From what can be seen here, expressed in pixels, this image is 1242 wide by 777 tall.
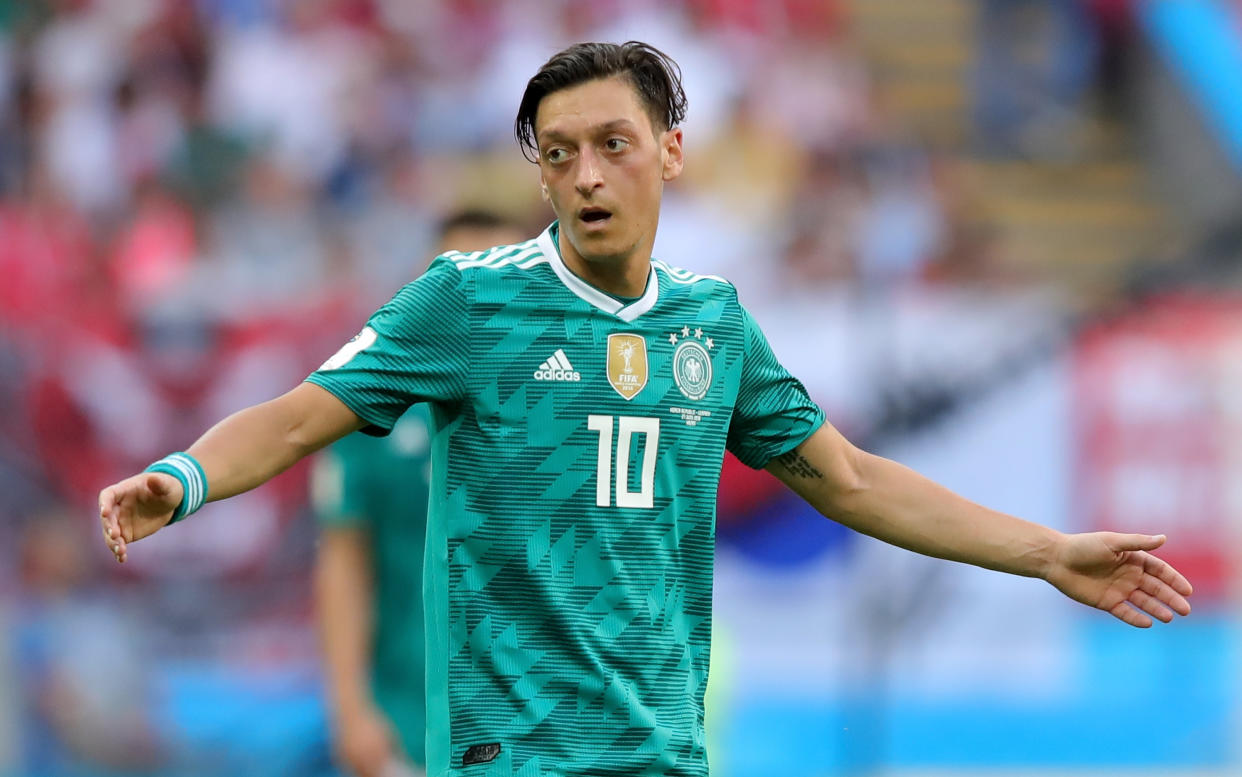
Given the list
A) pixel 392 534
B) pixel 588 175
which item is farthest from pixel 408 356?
pixel 392 534

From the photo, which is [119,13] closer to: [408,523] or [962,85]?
[962,85]

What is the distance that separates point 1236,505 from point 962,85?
538 cm

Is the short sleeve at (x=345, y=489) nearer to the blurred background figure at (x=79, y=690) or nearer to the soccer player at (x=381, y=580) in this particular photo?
the soccer player at (x=381, y=580)

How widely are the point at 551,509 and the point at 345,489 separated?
6.69 ft

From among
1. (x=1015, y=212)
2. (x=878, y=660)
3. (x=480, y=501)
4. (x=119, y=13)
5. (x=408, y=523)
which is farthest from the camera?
(x=1015, y=212)

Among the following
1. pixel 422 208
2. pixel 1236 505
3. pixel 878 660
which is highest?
pixel 422 208

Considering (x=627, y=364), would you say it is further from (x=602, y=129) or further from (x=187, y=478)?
(x=187, y=478)

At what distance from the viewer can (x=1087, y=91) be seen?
13.2m

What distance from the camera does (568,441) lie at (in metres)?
3.49

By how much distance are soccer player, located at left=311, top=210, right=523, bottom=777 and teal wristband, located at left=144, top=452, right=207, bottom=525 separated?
7.19 ft

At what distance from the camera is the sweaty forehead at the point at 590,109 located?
355 cm

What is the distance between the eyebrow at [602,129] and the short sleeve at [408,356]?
34 cm

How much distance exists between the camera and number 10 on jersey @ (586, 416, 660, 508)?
349cm

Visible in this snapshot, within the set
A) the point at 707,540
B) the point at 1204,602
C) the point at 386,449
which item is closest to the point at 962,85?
the point at 1204,602
